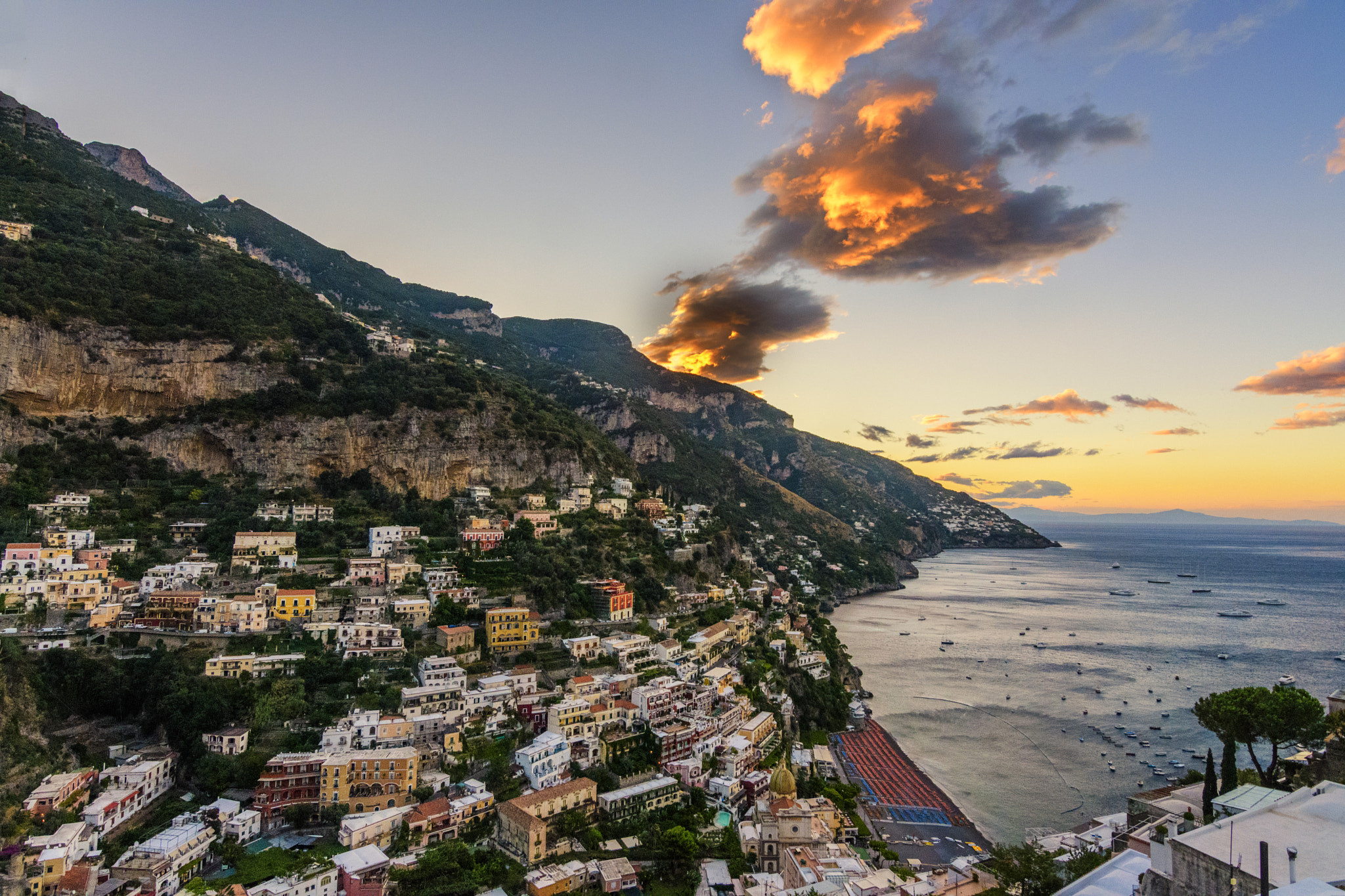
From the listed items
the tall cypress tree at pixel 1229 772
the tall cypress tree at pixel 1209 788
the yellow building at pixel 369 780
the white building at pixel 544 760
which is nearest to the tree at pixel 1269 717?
the tall cypress tree at pixel 1229 772

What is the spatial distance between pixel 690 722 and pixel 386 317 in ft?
269

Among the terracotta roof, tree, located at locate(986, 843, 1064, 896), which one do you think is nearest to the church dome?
the terracotta roof

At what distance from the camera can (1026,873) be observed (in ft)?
65.5

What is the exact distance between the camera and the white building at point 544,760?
28078 millimetres

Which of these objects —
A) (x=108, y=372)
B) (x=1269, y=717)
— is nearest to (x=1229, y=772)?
(x=1269, y=717)

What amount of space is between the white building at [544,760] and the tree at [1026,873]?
16.4m

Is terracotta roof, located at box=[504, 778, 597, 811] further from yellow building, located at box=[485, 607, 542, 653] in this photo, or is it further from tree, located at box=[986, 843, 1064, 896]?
tree, located at box=[986, 843, 1064, 896]

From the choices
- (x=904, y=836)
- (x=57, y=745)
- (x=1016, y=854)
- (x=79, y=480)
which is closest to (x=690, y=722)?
(x=904, y=836)

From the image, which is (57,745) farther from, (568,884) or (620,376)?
(620,376)

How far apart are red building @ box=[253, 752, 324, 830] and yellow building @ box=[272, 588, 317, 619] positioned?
35.3 feet

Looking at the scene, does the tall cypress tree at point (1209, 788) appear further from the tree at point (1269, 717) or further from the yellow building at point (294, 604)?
the yellow building at point (294, 604)

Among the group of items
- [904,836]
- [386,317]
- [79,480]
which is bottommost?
[904,836]

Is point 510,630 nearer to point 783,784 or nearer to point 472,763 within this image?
point 472,763

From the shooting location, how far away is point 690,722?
33750mm
